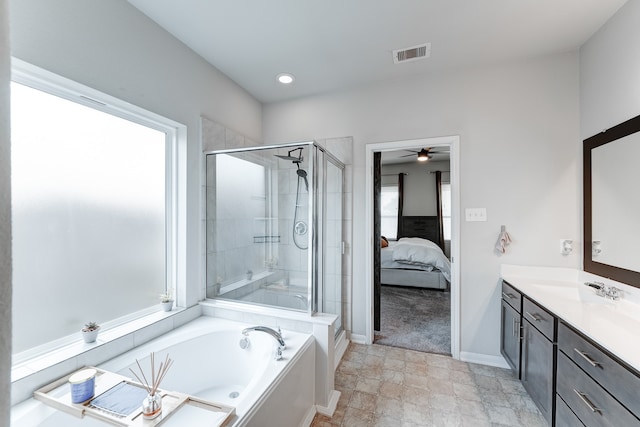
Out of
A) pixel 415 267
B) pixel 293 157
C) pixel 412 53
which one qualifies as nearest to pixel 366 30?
pixel 412 53

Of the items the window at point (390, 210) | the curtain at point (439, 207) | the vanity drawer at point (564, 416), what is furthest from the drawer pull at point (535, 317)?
the window at point (390, 210)

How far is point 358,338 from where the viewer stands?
9.30 feet

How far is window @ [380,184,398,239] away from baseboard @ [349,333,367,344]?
419 cm

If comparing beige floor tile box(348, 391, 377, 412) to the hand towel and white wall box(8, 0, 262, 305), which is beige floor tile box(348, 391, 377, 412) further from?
the hand towel

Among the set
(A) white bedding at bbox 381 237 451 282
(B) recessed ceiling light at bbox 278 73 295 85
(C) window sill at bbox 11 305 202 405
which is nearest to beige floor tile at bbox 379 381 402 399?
(C) window sill at bbox 11 305 202 405

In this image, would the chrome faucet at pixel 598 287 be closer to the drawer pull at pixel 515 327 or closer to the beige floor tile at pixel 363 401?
the drawer pull at pixel 515 327

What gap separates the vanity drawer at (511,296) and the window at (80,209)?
272cm

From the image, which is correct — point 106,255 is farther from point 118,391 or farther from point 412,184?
point 412,184

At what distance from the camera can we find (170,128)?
217 cm

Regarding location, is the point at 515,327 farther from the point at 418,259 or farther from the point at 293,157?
the point at 418,259

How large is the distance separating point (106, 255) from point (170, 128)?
3.43ft

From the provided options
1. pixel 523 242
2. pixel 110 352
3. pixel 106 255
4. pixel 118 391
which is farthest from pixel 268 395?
pixel 523 242

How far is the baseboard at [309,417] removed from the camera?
68.6 inches

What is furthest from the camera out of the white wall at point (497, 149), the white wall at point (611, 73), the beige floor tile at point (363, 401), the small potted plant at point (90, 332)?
the white wall at point (497, 149)
